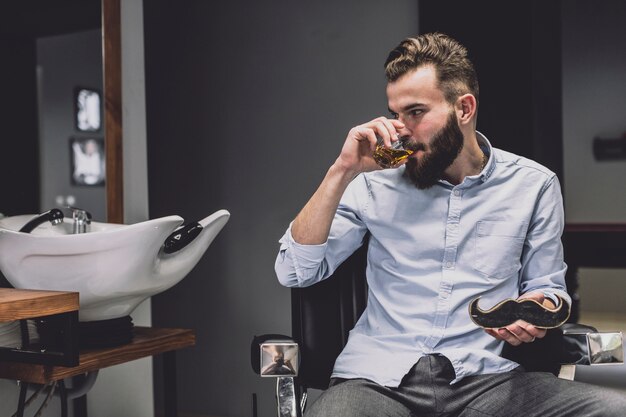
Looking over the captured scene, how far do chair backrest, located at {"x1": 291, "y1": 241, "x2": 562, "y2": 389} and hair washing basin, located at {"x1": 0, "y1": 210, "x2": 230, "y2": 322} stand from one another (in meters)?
0.43

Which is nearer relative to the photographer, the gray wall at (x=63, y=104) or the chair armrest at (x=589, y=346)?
the chair armrest at (x=589, y=346)

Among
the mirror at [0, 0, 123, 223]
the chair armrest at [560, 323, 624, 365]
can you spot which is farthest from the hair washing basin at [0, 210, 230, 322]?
the chair armrest at [560, 323, 624, 365]

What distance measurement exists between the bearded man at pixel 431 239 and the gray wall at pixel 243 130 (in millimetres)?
1191

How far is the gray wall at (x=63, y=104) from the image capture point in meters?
2.29

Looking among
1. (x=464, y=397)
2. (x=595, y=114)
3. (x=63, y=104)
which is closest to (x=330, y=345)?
(x=464, y=397)

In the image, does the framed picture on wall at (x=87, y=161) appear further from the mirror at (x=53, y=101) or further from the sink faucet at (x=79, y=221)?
the sink faucet at (x=79, y=221)

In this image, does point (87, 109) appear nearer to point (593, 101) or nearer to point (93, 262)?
point (93, 262)

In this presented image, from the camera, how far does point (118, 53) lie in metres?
2.46

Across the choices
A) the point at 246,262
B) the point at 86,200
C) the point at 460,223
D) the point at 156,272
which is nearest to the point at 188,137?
the point at 246,262

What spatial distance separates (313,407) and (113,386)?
1.40m

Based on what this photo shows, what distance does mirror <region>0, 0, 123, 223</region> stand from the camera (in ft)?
7.22

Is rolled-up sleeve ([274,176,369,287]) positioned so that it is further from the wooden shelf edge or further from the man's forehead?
the wooden shelf edge

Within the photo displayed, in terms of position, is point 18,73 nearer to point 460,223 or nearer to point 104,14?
point 104,14

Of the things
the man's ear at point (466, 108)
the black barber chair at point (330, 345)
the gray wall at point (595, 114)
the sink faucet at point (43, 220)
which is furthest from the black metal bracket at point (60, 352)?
the gray wall at point (595, 114)
